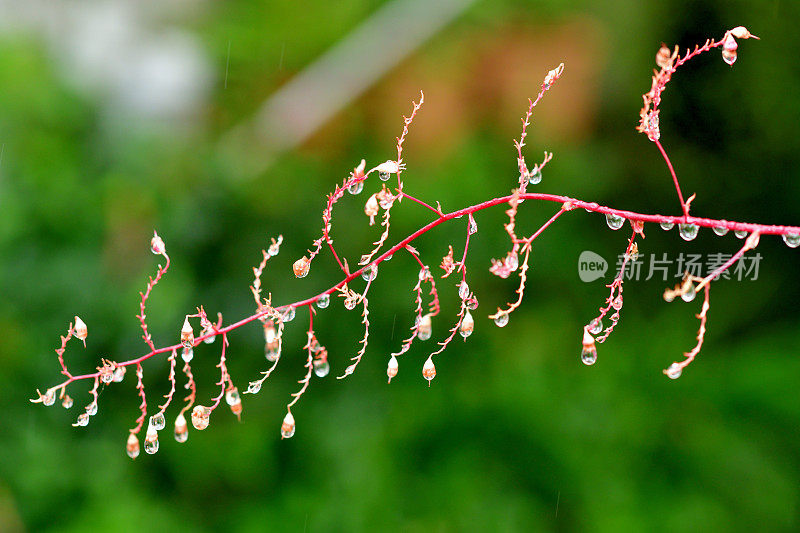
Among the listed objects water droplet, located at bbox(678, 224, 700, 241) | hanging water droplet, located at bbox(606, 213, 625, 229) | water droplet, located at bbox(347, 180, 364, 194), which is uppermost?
water droplet, located at bbox(347, 180, 364, 194)

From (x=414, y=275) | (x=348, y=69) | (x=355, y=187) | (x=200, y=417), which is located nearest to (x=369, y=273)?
(x=355, y=187)

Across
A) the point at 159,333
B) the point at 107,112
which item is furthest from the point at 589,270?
the point at 107,112

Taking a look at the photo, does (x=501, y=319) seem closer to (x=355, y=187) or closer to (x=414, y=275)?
(x=355, y=187)

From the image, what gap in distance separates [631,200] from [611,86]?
43cm

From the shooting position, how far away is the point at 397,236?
2.24m

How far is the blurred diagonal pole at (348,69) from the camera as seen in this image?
8.15 ft

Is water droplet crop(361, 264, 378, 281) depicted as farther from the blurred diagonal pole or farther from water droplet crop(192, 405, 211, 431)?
the blurred diagonal pole

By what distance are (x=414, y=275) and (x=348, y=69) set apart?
0.89 m

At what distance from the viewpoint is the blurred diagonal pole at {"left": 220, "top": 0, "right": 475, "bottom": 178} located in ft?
8.15

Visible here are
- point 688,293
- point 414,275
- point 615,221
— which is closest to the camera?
point 688,293

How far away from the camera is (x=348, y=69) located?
2.60m

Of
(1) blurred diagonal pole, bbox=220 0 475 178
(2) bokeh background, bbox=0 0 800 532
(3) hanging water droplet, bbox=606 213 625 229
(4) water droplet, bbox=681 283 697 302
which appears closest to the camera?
(4) water droplet, bbox=681 283 697 302

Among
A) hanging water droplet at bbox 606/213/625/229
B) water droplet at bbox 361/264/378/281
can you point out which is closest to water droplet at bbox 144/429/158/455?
water droplet at bbox 361/264/378/281

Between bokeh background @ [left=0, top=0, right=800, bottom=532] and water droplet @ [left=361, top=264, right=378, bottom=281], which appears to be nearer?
water droplet @ [left=361, top=264, right=378, bottom=281]
